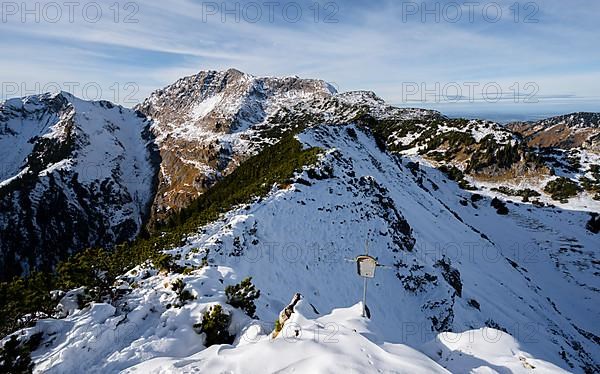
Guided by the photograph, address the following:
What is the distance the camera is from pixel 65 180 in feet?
344

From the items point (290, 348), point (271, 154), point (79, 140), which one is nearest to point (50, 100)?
point (79, 140)

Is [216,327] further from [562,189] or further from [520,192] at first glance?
[562,189]

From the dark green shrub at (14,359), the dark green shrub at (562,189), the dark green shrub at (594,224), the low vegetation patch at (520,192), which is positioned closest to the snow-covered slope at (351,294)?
the dark green shrub at (14,359)

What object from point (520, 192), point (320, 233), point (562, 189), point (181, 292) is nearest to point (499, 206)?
point (520, 192)

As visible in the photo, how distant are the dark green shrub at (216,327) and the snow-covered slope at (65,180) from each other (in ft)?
320

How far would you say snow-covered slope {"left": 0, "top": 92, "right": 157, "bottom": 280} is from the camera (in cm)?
9175

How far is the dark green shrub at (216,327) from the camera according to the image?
35.6ft

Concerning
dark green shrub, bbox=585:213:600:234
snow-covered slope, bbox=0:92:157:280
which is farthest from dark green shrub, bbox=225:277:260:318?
snow-covered slope, bbox=0:92:157:280

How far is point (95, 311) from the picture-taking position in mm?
11320

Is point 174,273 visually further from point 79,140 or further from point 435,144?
point 79,140

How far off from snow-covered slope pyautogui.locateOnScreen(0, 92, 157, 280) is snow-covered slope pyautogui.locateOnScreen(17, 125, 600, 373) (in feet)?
277

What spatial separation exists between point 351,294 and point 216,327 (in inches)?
479

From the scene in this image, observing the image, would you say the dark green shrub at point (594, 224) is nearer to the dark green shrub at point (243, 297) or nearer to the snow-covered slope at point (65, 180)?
the dark green shrub at point (243, 297)

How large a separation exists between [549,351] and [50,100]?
220 metres
